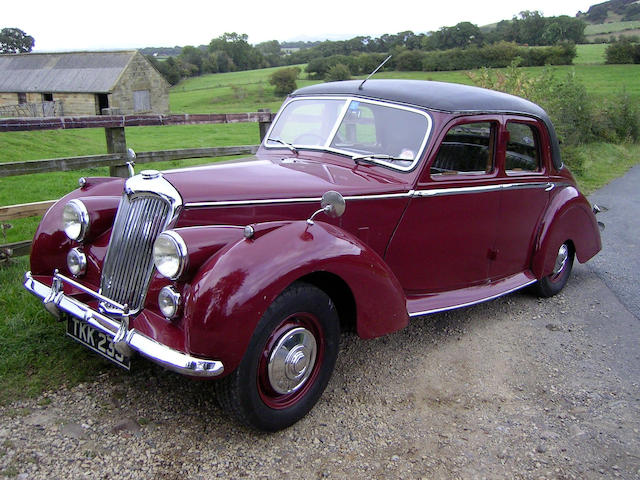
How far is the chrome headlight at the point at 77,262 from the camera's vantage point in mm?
3182

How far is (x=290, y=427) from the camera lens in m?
2.98

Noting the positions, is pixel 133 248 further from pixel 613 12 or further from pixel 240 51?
pixel 613 12

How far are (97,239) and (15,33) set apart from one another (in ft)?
215

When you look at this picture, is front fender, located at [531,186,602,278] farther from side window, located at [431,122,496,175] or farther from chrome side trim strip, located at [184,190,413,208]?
chrome side trim strip, located at [184,190,413,208]

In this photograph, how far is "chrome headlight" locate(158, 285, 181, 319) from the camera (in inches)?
102

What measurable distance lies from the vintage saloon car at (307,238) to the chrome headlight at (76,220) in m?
0.01

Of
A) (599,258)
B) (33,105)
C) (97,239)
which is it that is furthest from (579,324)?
(33,105)

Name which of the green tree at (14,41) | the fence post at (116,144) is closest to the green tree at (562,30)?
the fence post at (116,144)

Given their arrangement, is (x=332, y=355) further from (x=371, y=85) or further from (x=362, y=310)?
(x=371, y=85)

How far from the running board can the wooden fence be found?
2765 millimetres

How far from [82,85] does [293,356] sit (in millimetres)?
40160

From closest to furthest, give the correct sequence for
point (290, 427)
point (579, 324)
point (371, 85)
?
point (290, 427) → point (371, 85) → point (579, 324)

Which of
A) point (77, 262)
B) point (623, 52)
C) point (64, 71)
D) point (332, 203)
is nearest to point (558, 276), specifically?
point (332, 203)

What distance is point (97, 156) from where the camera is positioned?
17.9 ft
